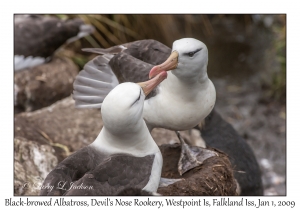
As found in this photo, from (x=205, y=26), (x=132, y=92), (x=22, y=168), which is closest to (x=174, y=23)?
(x=205, y=26)

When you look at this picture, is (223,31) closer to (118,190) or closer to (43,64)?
(43,64)

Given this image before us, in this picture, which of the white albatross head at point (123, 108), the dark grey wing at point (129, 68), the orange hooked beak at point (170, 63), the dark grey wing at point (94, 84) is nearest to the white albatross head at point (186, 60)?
the orange hooked beak at point (170, 63)

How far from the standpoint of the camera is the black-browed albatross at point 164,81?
506 centimetres

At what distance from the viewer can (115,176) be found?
4820 millimetres

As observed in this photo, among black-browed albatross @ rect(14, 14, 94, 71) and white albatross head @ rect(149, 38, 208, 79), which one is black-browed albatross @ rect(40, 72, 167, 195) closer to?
white albatross head @ rect(149, 38, 208, 79)

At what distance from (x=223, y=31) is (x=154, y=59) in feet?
24.1

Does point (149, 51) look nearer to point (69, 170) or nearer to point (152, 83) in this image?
point (152, 83)

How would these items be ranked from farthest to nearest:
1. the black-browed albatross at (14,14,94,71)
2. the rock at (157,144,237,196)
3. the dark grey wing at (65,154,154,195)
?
the black-browed albatross at (14,14,94,71) → the rock at (157,144,237,196) → the dark grey wing at (65,154,154,195)

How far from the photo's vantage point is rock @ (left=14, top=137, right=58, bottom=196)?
6.32m

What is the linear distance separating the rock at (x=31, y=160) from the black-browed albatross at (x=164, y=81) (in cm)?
89

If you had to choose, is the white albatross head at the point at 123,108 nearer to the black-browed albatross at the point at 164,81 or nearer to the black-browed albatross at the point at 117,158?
the black-browed albatross at the point at 117,158

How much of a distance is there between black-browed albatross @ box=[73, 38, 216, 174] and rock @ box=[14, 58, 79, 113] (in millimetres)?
2994

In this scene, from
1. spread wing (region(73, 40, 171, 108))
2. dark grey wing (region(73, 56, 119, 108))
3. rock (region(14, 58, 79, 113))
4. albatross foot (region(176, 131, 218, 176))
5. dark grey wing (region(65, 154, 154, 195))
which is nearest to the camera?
dark grey wing (region(65, 154, 154, 195))

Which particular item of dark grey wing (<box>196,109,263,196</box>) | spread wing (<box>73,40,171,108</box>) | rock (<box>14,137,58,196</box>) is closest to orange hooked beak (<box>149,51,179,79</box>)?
spread wing (<box>73,40,171,108</box>)
